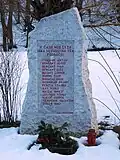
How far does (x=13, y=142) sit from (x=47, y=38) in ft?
4.69

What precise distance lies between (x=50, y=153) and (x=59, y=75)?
120cm

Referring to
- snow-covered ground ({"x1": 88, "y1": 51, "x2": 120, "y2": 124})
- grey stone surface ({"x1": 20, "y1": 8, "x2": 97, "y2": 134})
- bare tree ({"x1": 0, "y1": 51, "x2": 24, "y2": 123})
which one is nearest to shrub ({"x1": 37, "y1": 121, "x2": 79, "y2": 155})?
grey stone surface ({"x1": 20, "y1": 8, "x2": 97, "y2": 134})

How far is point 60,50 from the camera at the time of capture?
18.2 ft

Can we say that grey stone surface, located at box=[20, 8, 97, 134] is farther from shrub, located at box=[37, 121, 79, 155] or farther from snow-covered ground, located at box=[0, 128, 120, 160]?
shrub, located at box=[37, 121, 79, 155]

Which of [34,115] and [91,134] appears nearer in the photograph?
[91,134]

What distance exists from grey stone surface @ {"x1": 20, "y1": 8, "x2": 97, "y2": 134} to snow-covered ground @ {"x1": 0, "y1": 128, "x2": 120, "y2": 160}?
37 cm

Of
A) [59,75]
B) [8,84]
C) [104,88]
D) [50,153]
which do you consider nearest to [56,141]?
[50,153]

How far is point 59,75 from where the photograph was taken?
5.59 m

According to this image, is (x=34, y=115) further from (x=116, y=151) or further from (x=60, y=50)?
(x=116, y=151)

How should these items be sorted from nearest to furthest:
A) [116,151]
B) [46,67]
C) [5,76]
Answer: [116,151], [46,67], [5,76]

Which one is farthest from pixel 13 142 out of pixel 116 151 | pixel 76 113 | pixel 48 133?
pixel 116 151

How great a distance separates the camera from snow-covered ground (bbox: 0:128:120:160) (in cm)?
471

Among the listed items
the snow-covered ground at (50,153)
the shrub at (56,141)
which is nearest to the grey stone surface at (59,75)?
the snow-covered ground at (50,153)

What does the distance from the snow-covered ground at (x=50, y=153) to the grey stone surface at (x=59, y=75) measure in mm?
366
